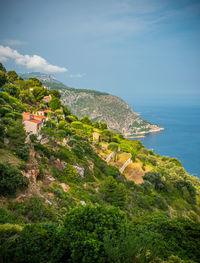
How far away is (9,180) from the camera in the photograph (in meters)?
10.7

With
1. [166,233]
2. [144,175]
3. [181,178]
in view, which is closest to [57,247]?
[166,233]

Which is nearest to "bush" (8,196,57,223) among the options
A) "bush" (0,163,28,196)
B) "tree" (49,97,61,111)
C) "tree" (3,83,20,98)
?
"bush" (0,163,28,196)

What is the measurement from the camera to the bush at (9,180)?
10.5 m

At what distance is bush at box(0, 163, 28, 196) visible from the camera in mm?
10524

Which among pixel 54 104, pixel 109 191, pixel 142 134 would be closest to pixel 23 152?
pixel 109 191

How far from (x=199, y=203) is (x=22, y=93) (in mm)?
44842

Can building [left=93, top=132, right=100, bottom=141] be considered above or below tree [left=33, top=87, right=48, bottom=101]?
below

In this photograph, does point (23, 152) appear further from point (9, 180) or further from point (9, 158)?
point (9, 180)

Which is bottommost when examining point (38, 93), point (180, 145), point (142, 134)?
point (180, 145)

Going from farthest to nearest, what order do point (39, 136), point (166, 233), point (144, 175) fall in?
point (144, 175), point (39, 136), point (166, 233)

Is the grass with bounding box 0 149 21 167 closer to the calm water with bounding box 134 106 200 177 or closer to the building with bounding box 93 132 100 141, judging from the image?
the building with bounding box 93 132 100 141

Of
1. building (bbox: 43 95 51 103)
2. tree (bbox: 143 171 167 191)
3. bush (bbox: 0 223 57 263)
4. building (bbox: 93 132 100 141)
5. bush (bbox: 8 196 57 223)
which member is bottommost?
tree (bbox: 143 171 167 191)

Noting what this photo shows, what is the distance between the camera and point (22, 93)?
35.3m

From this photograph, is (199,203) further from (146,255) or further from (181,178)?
(146,255)
